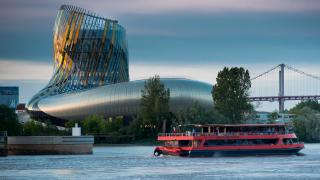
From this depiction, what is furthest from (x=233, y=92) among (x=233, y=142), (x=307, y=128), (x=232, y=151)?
(x=232, y=151)

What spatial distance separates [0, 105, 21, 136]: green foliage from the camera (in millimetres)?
153375

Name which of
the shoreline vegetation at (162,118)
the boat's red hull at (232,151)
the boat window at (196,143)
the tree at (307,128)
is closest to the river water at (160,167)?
the boat's red hull at (232,151)

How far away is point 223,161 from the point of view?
112438 mm

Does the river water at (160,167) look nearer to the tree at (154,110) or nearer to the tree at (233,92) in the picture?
the tree at (233,92)

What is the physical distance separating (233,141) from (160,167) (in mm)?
22879

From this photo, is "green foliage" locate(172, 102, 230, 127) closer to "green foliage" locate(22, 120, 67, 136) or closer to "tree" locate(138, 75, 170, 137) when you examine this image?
"tree" locate(138, 75, 170, 137)

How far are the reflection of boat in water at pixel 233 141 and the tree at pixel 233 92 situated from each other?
38615 millimetres

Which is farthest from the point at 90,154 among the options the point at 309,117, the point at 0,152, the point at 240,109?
the point at 309,117

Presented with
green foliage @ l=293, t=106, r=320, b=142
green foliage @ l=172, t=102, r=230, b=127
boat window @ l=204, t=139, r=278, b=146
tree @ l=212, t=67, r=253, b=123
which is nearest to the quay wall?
boat window @ l=204, t=139, r=278, b=146

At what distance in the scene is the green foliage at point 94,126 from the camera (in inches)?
7215

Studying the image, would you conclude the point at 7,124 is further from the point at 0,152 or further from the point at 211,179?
the point at 211,179

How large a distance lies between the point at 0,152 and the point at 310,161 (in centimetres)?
3484

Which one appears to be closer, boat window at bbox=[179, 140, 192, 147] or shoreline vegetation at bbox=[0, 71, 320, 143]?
boat window at bbox=[179, 140, 192, 147]

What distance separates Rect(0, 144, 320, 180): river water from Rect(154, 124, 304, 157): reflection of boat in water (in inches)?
66.8
